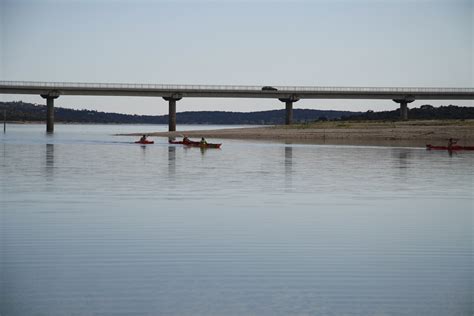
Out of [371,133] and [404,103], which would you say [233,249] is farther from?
[404,103]

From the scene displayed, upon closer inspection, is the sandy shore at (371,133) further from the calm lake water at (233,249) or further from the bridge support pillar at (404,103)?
the calm lake water at (233,249)

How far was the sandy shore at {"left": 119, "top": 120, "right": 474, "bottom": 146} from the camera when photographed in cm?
10556

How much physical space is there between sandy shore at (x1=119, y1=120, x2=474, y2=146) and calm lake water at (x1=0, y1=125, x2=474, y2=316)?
240 feet

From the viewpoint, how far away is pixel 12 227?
19047 millimetres

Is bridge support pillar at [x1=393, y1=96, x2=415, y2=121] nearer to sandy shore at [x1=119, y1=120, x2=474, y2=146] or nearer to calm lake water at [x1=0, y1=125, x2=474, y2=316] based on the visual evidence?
sandy shore at [x1=119, y1=120, x2=474, y2=146]

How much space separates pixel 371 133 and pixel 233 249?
103 meters

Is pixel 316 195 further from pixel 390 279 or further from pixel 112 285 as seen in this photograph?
pixel 112 285

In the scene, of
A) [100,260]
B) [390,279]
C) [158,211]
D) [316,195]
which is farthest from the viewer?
[316,195]

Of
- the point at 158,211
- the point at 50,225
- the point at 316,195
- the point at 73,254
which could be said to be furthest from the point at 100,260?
the point at 316,195

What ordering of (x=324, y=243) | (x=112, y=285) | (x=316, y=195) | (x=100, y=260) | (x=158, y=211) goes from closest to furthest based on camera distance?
(x=112, y=285) → (x=100, y=260) → (x=324, y=243) → (x=158, y=211) → (x=316, y=195)

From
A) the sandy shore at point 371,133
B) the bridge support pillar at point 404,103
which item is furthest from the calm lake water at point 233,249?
the bridge support pillar at point 404,103

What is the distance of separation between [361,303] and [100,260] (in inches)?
228

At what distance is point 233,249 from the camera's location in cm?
1616

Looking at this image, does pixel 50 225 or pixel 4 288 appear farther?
pixel 50 225
